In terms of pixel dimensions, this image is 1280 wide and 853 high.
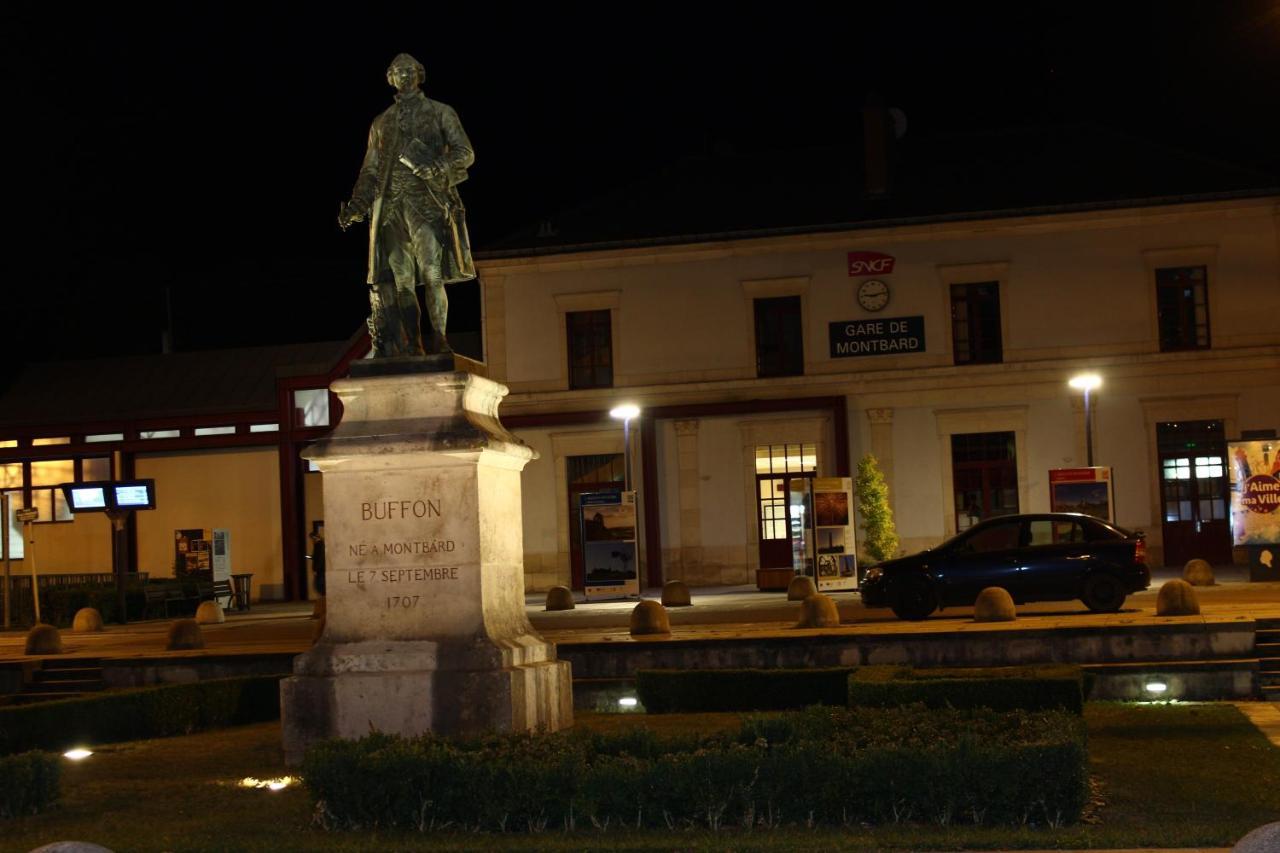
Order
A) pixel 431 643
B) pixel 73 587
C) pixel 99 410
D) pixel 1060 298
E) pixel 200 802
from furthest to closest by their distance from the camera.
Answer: pixel 99 410
pixel 1060 298
pixel 73 587
pixel 431 643
pixel 200 802

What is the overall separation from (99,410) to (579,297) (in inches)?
578

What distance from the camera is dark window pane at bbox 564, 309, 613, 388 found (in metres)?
41.2

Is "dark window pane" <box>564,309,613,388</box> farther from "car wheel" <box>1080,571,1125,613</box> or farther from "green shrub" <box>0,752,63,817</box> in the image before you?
"green shrub" <box>0,752,63,817</box>

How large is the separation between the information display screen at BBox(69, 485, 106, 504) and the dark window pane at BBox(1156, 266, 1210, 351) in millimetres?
25166

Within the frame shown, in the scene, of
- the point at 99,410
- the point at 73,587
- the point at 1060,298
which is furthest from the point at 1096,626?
the point at 99,410

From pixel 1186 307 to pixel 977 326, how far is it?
194 inches

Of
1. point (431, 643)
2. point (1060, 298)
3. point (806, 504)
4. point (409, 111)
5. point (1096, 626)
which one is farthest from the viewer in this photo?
point (1060, 298)

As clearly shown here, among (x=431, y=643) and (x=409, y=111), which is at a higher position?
(x=409, y=111)

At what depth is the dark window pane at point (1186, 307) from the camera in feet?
126

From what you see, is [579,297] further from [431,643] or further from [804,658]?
[431,643]

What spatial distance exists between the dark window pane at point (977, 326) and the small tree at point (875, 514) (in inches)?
173

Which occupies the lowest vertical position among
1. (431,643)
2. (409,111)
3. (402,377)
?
(431,643)

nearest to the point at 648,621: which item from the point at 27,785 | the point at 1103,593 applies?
the point at 1103,593

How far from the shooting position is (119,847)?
9.80m
